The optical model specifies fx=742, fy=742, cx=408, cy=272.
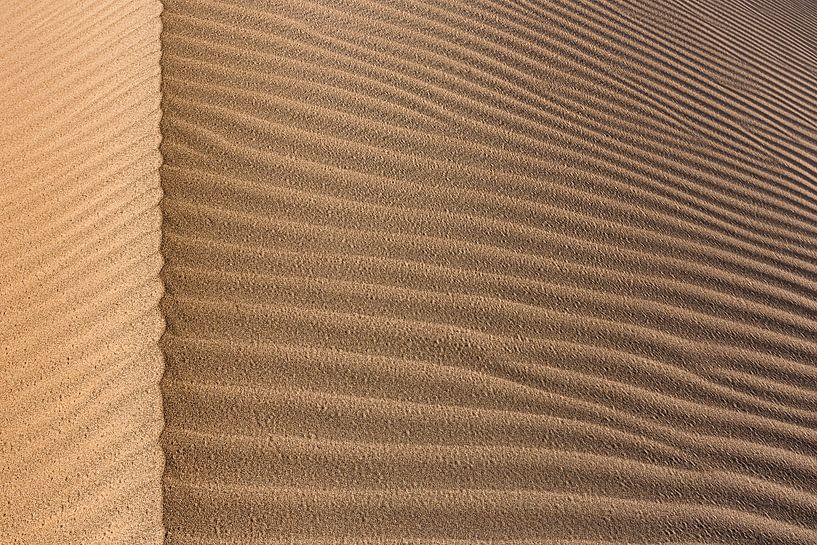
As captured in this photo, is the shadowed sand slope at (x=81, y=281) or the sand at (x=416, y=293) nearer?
the shadowed sand slope at (x=81, y=281)

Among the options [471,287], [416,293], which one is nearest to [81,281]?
[416,293]

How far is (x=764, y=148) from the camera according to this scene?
4133 millimetres

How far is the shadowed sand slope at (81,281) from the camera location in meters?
2.10

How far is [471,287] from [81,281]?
4.66 feet

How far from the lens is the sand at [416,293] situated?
7.32 ft

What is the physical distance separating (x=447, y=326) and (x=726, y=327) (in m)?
1.19

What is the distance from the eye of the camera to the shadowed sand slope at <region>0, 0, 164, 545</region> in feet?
6.89

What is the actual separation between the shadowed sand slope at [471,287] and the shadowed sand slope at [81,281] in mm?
98

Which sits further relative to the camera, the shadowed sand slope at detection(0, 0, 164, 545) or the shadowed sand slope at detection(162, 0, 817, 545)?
the shadowed sand slope at detection(162, 0, 817, 545)

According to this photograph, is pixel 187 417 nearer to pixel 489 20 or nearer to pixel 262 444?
pixel 262 444

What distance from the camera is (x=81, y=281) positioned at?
264 centimetres

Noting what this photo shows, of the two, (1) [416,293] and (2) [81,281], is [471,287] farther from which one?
(2) [81,281]

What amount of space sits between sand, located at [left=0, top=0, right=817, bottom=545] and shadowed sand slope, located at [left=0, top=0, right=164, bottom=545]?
0.04 feet

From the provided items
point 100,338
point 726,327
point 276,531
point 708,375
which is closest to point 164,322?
point 100,338
